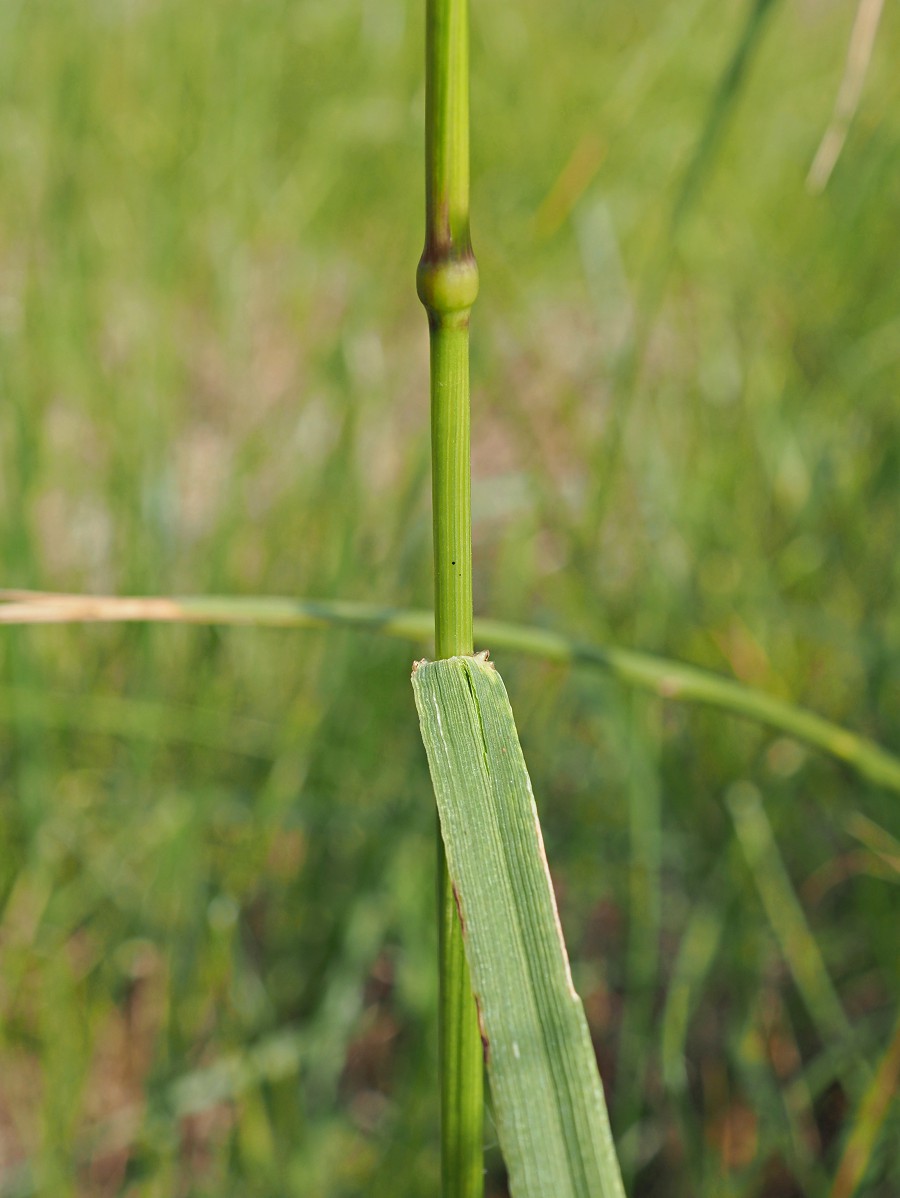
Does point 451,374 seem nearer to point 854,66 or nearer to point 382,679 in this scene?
point 854,66

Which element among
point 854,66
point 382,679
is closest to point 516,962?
point 854,66

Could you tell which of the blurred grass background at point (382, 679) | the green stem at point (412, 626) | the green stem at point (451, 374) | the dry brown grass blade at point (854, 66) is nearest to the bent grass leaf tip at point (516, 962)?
the green stem at point (451, 374)

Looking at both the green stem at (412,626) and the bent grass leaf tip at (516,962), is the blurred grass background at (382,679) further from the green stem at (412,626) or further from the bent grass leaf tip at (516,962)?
the bent grass leaf tip at (516,962)

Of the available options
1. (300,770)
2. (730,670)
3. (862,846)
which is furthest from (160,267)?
(862,846)

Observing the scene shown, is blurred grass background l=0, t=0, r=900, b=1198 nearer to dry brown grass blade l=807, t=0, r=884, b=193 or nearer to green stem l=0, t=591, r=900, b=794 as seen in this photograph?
dry brown grass blade l=807, t=0, r=884, b=193

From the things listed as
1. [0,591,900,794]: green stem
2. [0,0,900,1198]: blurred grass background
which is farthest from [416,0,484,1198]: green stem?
[0,0,900,1198]: blurred grass background

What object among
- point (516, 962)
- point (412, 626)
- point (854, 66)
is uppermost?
point (854, 66)
